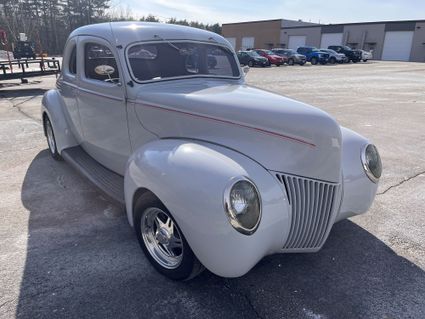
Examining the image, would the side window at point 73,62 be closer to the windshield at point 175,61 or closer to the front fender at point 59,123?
the front fender at point 59,123

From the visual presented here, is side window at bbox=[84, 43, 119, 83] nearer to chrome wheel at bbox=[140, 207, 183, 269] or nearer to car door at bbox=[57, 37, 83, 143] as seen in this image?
car door at bbox=[57, 37, 83, 143]

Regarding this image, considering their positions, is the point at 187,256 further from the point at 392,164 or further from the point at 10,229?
the point at 392,164

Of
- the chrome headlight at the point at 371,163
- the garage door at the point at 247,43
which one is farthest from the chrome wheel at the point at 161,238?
the garage door at the point at 247,43

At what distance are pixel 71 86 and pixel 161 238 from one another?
8.87ft

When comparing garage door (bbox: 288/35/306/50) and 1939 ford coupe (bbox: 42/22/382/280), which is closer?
1939 ford coupe (bbox: 42/22/382/280)

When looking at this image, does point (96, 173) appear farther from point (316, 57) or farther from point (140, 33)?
point (316, 57)

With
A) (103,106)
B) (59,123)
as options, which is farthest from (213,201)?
(59,123)

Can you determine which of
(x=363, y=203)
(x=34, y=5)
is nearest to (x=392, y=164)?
(x=363, y=203)

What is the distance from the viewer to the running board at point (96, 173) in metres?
3.40

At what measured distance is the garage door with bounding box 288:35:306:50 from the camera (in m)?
56.9

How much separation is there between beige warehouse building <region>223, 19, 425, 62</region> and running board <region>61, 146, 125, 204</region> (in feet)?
177

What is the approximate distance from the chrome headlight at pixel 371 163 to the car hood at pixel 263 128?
61cm

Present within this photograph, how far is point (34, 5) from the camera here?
53.4m

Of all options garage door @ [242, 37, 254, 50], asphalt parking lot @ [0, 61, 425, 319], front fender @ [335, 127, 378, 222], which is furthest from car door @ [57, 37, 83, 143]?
garage door @ [242, 37, 254, 50]
